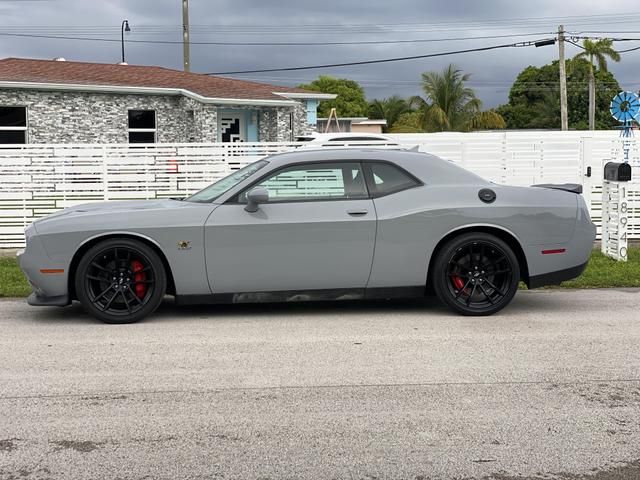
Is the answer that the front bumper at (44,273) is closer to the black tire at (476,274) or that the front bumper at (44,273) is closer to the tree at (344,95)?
the black tire at (476,274)

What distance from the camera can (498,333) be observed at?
6.91 m

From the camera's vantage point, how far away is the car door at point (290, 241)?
23.8 ft

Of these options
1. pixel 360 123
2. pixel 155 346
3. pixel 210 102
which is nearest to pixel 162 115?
pixel 210 102

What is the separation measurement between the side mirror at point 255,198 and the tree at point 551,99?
200 ft

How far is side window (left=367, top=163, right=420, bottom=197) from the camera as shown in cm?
756

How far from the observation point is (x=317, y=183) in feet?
24.8

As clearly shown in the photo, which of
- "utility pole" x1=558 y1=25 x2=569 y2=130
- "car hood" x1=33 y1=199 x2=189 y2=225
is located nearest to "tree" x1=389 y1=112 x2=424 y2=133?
"utility pole" x1=558 y1=25 x2=569 y2=130

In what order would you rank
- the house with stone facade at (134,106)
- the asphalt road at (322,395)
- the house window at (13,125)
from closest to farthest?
1. the asphalt road at (322,395)
2. the house window at (13,125)
3. the house with stone facade at (134,106)

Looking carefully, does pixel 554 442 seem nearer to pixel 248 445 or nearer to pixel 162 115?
pixel 248 445

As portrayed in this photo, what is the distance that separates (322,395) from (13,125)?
2135 cm

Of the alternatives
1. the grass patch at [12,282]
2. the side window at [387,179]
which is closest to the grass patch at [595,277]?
the grass patch at [12,282]

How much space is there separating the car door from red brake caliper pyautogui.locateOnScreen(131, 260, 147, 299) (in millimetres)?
579

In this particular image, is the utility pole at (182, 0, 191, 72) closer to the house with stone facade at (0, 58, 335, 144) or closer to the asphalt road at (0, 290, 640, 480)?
the house with stone facade at (0, 58, 335, 144)

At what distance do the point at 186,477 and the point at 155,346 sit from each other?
267 cm
